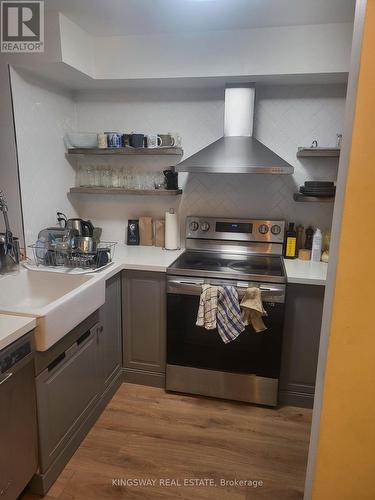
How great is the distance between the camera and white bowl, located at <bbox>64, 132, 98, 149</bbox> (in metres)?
2.71

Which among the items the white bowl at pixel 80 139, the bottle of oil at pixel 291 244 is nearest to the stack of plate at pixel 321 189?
the bottle of oil at pixel 291 244

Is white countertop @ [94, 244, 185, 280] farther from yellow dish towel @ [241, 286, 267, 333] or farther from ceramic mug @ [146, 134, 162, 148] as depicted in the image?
ceramic mug @ [146, 134, 162, 148]

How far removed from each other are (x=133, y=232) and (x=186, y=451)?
164 centimetres

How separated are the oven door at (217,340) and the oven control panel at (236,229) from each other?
62 cm

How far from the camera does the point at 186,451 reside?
197 cm

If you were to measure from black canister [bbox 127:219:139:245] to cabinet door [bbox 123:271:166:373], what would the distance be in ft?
1.89

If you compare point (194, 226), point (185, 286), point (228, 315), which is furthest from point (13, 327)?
point (194, 226)

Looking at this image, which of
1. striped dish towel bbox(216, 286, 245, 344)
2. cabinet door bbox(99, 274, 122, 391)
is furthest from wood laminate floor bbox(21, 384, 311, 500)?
striped dish towel bbox(216, 286, 245, 344)

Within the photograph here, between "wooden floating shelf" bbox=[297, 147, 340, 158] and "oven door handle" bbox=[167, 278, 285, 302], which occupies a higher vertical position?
"wooden floating shelf" bbox=[297, 147, 340, 158]

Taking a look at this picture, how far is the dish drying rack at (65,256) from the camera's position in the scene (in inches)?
87.3

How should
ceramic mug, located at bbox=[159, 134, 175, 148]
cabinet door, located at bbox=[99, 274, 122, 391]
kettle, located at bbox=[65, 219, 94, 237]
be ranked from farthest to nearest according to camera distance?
1. ceramic mug, located at bbox=[159, 134, 175, 148]
2. kettle, located at bbox=[65, 219, 94, 237]
3. cabinet door, located at bbox=[99, 274, 122, 391]

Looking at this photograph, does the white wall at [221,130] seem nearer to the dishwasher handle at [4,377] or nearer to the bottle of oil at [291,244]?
the bottle of oil at [291,244]

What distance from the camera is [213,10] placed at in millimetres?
1997

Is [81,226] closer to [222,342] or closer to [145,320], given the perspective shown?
[145,320]
